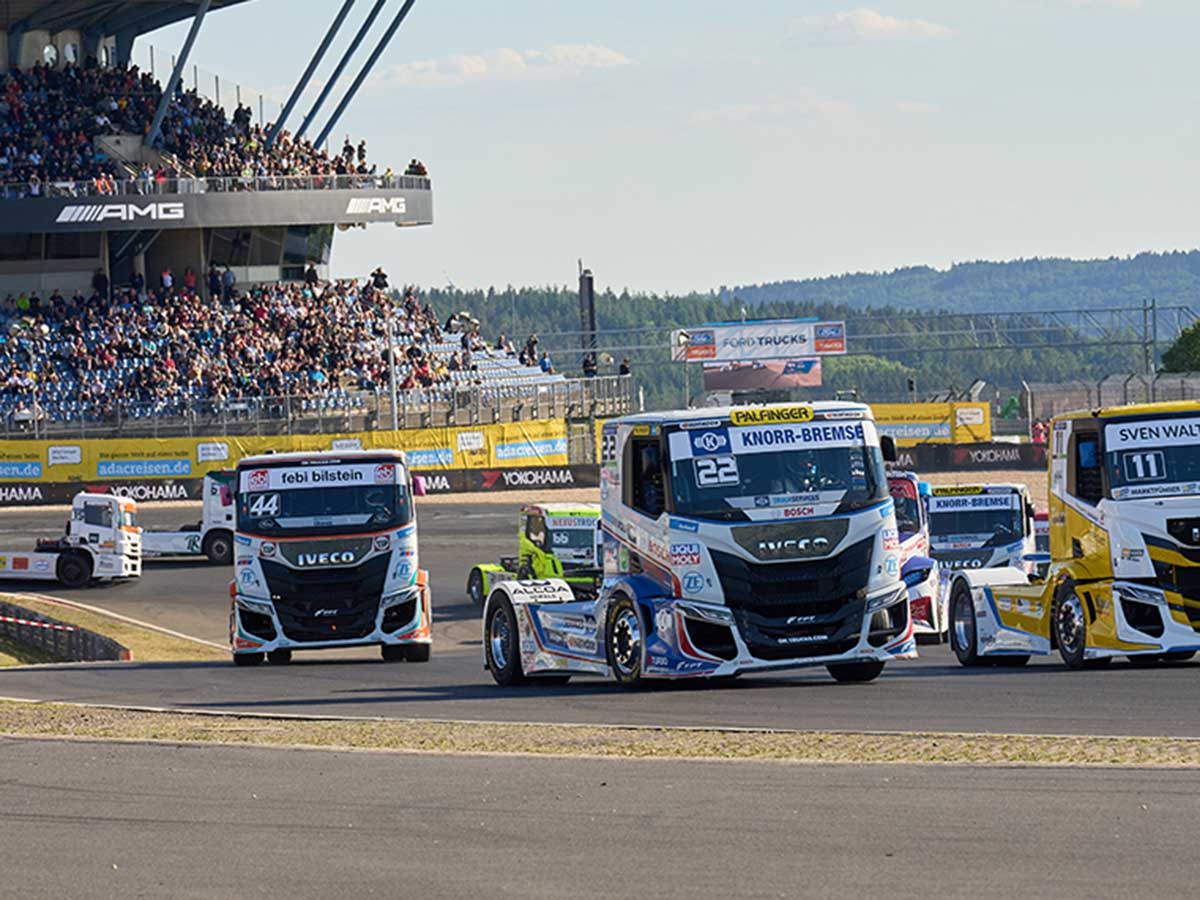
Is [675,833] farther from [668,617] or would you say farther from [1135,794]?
[668,617]

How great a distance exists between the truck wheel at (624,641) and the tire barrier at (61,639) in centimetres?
1487

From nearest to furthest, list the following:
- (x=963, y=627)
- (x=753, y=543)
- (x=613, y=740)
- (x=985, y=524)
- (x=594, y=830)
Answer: (x=594, y=830), (x=613, y=740), (x=753, y=543), (x=963, y=627), (x=985, y=524)

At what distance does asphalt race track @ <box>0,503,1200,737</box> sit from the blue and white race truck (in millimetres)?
430

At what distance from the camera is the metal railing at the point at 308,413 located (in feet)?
183

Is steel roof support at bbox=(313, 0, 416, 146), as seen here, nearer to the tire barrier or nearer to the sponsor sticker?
the tire barrier

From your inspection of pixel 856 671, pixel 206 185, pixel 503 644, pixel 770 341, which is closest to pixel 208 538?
pixel 206 185

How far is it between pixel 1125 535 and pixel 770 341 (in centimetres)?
6822

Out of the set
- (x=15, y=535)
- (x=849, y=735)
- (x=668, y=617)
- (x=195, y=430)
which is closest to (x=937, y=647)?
(x=668, y=617)

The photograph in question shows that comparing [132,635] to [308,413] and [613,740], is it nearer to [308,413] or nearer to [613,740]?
[613,740]

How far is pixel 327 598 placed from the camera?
22.6 meters

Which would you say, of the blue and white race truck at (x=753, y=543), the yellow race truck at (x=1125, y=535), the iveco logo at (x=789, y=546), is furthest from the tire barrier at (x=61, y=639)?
the yellow race truck at (x=1125, y=535)

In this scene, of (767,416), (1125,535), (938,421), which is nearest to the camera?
(767,416)

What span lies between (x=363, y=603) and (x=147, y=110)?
48.3 metres

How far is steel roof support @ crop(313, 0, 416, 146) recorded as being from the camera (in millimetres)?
69062
